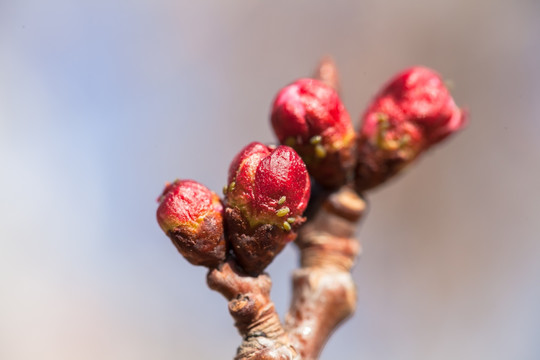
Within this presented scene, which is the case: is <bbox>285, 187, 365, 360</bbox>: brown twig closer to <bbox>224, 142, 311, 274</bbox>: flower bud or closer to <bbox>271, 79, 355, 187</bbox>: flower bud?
<bbox>271, 79, 355, 187</bbox>: flower bud

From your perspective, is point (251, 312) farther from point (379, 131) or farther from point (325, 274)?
point (379, 131)

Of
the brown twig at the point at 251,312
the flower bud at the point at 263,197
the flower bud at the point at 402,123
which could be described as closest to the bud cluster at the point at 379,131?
the flower bud at the point at 402,123

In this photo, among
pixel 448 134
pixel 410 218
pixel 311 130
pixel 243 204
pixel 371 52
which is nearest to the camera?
pixel 243 204

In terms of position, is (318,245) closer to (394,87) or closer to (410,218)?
(394,87)

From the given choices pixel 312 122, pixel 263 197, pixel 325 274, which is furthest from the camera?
pixel 325 274

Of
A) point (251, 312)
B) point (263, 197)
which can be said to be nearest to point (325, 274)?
point (251, 312)

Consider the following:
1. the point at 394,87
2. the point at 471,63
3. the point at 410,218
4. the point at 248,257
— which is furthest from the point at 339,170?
the point at 471,63

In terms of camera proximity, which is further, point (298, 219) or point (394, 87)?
point (394, 87)
